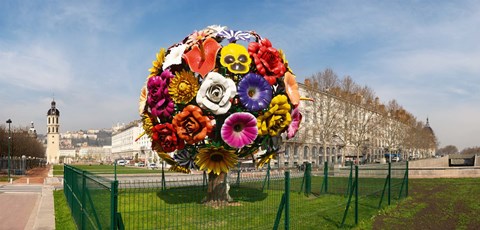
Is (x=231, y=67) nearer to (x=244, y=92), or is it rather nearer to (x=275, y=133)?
(x=244, y=92)

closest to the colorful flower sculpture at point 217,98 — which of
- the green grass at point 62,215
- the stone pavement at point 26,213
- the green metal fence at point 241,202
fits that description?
the green metal fence at point 241,202

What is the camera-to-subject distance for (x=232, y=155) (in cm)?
1505

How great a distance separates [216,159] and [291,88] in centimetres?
419

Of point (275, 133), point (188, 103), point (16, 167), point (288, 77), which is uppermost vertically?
point (288, 77)

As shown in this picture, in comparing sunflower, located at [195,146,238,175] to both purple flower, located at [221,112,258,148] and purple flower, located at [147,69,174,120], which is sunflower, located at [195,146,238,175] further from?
purple flower, located at [147,69,174,120]

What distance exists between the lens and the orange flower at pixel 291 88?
1614 centimetres

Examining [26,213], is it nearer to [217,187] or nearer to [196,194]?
[217,187]

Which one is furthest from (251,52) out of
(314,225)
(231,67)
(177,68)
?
(314,225)

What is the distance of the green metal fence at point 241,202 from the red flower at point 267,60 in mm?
3773

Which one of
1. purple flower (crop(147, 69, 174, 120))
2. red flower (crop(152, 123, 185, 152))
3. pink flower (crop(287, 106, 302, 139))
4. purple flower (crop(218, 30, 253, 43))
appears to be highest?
purple flower (crop(218, 30, 253, 43))

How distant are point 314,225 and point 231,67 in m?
6.27

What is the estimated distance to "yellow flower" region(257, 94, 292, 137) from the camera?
15.1 meters

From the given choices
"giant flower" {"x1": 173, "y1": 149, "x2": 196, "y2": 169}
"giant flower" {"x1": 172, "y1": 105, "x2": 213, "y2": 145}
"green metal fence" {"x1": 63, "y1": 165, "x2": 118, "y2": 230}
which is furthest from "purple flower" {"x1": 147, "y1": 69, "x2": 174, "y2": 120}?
"green metal fence" {"x1": 63, "y1": 165, "x2": 118, "y2": 230}

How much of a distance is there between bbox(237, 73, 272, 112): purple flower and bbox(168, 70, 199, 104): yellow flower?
1.65m
